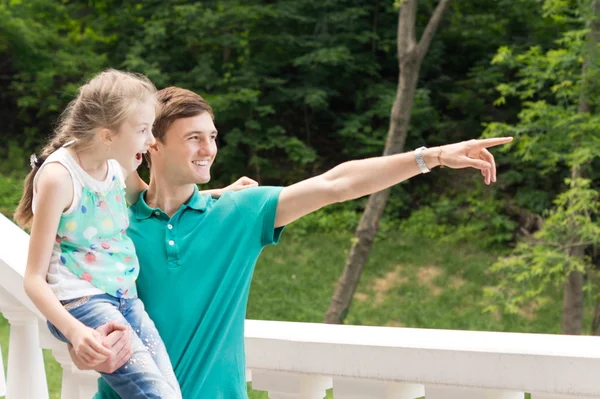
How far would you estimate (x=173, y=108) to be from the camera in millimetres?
1663

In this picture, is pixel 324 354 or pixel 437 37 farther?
pixel 437 37

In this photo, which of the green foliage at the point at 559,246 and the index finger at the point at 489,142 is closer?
the index finger at the point at 489,142

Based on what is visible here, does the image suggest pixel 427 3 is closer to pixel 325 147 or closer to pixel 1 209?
pixel 325 147

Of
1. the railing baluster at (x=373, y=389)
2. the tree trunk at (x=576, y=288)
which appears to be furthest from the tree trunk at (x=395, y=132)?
the railing baluster at (x=373, y=389)

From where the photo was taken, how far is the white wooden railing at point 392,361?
1.17m

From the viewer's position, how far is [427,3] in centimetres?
1405

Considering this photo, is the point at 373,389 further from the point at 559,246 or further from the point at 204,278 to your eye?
the point at 559,246

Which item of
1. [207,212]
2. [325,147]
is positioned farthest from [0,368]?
[325,147]

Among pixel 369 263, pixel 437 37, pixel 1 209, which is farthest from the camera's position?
pixel 437 37

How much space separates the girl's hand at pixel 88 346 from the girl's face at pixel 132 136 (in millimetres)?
317

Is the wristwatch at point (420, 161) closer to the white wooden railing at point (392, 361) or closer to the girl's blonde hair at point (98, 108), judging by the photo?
the white wooden railing at point (392, 361)

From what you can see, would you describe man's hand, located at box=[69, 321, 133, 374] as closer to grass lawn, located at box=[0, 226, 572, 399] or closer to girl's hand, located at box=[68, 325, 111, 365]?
girl's hand, located at box=[68, 325, 111, 365]

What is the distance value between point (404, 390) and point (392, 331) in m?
0.10

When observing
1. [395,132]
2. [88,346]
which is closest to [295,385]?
[88,346]
